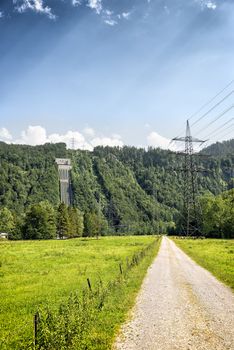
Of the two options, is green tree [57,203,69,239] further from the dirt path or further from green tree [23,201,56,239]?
the dirt path

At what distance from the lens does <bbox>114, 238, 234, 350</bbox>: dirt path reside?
1369 cm

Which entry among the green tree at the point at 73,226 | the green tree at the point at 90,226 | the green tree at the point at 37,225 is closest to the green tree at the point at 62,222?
the green tree at the point at 73,226

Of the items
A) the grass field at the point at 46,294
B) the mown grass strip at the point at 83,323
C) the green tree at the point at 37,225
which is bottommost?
the grass field at the point at 46,294

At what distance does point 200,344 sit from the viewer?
529 inches

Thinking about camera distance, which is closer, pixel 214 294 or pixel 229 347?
pixel 229 347

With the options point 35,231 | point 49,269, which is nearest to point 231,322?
point 49,269

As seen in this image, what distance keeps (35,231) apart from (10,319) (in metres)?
122

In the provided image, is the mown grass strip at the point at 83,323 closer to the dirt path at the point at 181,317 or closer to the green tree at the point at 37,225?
the dirt path at the point at 181,317

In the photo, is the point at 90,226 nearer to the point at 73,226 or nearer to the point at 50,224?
the point at 73,226

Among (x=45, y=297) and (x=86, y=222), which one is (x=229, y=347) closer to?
(x=45, y=297)

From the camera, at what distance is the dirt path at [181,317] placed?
13688 mm

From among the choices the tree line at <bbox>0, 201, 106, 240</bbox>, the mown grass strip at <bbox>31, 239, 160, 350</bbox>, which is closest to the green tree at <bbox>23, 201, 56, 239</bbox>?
the tree line at <bbox>0, 201, 106, 240</bbox>

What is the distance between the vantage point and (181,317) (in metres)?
17.3

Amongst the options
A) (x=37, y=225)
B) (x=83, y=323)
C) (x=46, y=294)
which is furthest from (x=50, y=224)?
(x=83, y=323)
